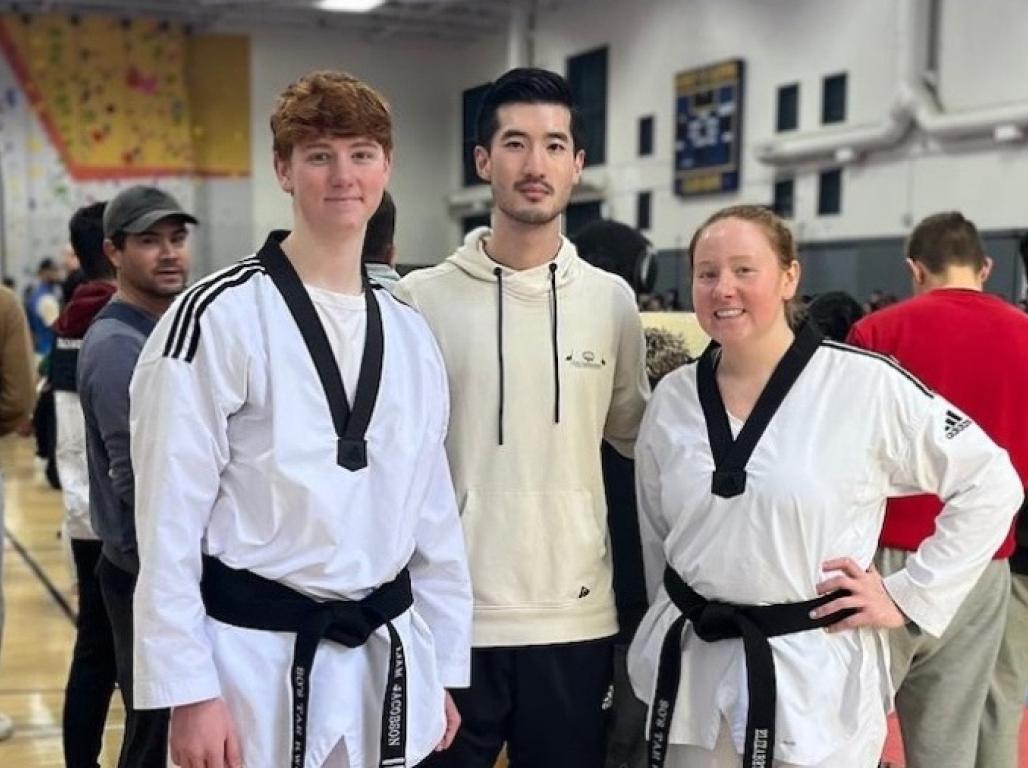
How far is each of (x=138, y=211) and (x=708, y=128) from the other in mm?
11992

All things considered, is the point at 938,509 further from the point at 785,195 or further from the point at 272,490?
the point at 785,195

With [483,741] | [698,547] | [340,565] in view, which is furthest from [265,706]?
[698,547]

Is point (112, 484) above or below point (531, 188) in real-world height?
below

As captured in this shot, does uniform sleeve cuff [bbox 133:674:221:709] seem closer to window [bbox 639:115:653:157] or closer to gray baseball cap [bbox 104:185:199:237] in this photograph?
gray baseball cap [bbox 104:185:199:237]

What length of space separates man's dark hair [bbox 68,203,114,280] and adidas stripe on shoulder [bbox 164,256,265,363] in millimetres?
1877

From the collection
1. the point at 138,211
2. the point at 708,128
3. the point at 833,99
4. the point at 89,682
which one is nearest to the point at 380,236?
the point at 138,211

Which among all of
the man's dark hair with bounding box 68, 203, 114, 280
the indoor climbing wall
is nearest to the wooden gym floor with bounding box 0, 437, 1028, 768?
the man's dark hair with bounding box 68, 203, 114, 280

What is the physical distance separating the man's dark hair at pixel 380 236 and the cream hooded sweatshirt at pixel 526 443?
577mm

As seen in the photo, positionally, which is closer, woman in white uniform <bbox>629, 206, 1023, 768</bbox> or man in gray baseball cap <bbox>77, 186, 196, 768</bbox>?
woman in white uniform <bbox>629, 206, 1023, 768</bbox>

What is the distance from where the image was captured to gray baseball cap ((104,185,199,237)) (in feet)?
9.27

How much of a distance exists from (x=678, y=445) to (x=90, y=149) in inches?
672

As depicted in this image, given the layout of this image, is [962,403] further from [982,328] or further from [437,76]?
→ [437,76]

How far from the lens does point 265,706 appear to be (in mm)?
1760

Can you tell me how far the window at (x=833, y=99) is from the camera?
12180mm
